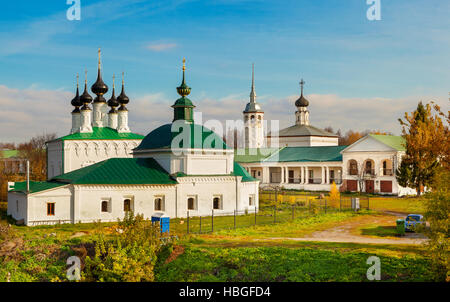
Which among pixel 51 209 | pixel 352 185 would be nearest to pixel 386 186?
pixel 352 185

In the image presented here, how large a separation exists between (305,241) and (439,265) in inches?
302

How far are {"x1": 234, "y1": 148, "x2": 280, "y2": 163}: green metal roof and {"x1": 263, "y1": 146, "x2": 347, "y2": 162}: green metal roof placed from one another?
4.24 ft

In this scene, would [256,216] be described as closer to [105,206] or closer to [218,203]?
[218,203]

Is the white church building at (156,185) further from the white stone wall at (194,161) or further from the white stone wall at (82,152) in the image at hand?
the white stone wall at (82,152)

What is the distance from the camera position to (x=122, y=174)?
3066cm

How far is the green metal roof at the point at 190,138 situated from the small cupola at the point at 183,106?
4.58 ft

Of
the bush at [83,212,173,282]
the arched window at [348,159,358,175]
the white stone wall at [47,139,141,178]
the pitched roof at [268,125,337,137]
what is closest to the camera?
the bush at [83,212,173,282]

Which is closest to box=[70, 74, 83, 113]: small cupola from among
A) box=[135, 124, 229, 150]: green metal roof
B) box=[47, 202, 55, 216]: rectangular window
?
box=[135, 124, 229, 150]: green metal roof

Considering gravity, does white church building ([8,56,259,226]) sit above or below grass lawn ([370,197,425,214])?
above

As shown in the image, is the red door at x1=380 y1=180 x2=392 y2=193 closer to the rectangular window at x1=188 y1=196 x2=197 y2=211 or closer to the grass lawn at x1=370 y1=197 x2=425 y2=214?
the grass lawn at x1=370 y1=197 x2=425 y2=214

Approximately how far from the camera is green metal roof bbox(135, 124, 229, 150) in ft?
108

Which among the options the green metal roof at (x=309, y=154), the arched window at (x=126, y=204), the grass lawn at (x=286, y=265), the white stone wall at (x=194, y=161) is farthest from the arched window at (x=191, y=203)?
the green metal roof at (x=309, y=154)
